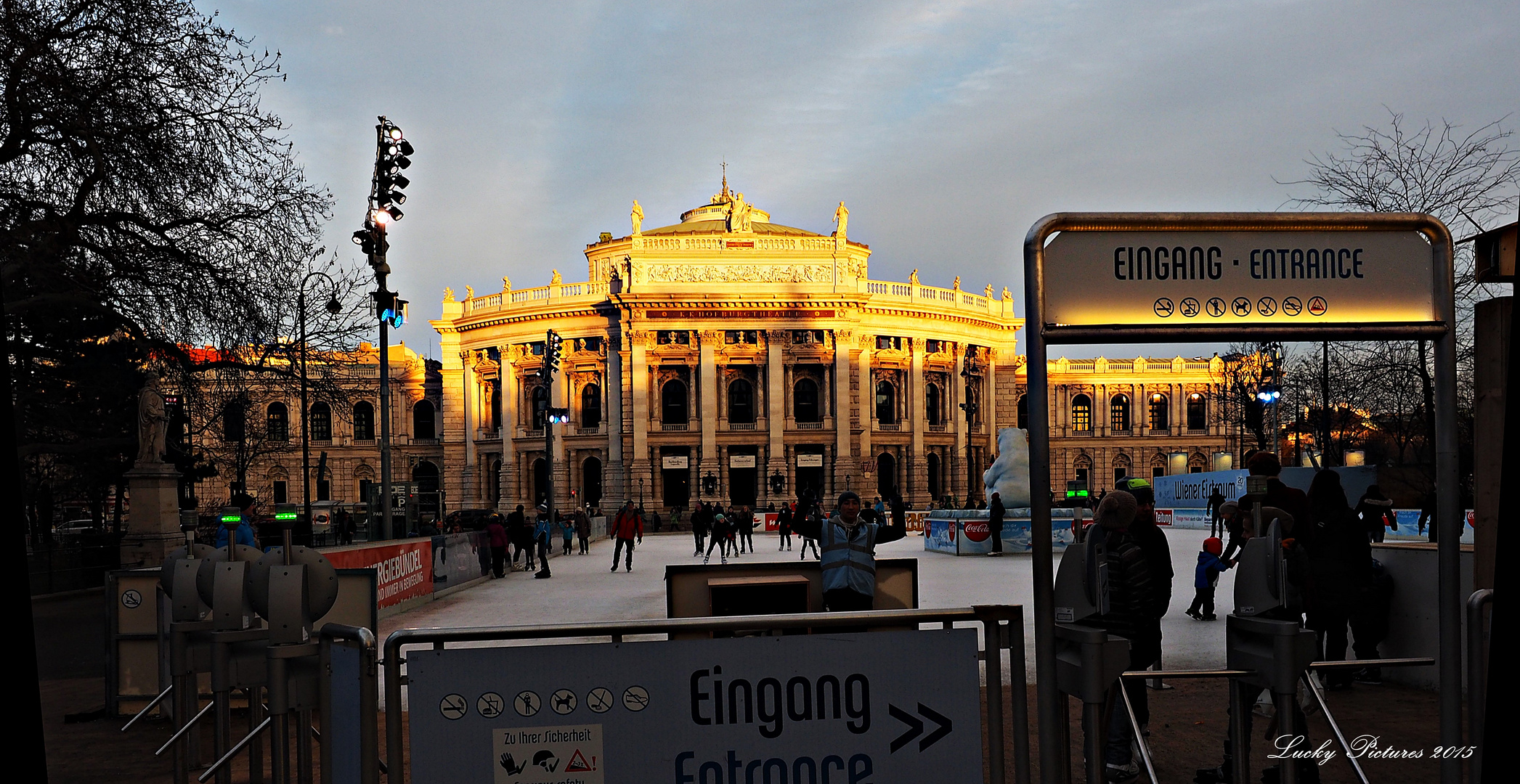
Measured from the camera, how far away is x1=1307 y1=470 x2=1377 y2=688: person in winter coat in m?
7.77

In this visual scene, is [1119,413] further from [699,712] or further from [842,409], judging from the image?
[699,712]

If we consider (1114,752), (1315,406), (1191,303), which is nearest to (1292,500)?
(1114,752)

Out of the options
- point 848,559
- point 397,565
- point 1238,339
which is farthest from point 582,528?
point 1238,339

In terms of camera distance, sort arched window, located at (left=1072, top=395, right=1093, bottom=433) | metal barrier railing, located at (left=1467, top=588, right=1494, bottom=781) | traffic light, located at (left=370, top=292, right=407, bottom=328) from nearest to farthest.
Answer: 1. metal barrier railing, located at (left=1467, top=588, right=1494, bottom=781)
2. traffic light, located at (left=370, top=292, right=407, bottom=328)
3. arched window, located at (left=1072, top=395, right=1093, bottom=433)

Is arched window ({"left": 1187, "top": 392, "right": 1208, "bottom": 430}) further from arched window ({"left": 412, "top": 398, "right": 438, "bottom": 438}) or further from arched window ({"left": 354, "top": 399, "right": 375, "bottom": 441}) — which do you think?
arched window ({"left": 354, "top": 399, "right": 375, "bottom": 441})

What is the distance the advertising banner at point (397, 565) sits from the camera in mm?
15492

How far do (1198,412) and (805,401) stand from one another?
37533 mm

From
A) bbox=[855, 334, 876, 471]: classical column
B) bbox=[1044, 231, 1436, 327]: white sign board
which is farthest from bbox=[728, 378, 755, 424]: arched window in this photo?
bbox=[1044, 231, 1436, 327]: white sign board

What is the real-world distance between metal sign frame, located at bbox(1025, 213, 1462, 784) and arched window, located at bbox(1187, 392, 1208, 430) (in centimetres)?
8795

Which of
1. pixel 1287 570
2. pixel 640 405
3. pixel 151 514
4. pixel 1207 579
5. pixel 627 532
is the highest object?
pixel 640 405

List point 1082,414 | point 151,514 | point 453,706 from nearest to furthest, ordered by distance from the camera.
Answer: point 453,706, point 151,514, point 1082,414

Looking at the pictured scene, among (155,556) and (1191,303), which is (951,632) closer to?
(1191,303)

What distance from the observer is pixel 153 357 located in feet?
60.7

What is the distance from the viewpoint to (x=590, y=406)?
235ft
